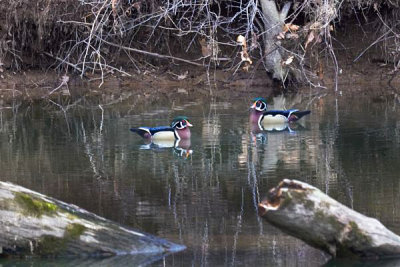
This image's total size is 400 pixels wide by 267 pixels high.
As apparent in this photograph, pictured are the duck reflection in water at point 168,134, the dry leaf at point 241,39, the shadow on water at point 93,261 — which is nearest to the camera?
the shadow on water at point 93,261

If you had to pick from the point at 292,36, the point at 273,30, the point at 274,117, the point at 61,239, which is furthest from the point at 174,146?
the point at 273,30

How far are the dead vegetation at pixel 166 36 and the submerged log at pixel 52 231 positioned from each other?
1211 cm

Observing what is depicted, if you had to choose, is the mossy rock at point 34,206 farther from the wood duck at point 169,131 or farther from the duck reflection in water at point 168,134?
the wood duck at point 169,131

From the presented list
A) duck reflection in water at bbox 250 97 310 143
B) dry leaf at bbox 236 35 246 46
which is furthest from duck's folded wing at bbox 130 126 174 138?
dry leaf at bbox 236 35 246 46

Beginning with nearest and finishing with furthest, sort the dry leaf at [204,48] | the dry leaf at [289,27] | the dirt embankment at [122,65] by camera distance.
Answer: the dry leaf at [289,27], the dry leaf at [204,48], the dirt embankment at [122,65]

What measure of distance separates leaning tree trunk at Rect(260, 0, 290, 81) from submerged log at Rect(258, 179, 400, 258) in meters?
13.3

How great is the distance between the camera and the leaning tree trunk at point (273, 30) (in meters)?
19.9

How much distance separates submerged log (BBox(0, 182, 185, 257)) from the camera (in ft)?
22.8

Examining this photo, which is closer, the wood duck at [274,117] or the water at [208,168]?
the water at [208,168]

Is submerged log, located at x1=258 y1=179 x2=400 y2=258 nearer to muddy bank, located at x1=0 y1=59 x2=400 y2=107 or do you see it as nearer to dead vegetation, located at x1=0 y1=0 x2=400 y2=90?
dead vegetation, located at x1=0 y1=0 x2=400 y2=90

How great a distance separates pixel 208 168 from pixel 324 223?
438 centimetres

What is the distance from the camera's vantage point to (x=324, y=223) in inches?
255

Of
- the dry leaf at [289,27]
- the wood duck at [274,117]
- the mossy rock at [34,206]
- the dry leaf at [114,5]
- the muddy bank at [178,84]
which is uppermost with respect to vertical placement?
the dry leaf at [114,5]

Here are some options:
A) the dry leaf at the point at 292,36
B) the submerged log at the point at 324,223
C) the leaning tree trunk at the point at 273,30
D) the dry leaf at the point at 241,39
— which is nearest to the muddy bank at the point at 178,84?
the leaning tree trunk at the point at 273,30
